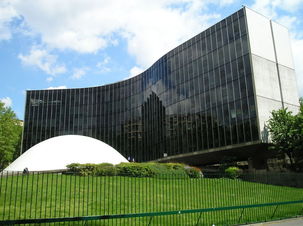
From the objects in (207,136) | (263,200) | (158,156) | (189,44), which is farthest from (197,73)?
(263,200)

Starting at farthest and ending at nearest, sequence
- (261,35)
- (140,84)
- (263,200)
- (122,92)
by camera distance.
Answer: (122,92) → (140,84) → (261,35) → (263,200)

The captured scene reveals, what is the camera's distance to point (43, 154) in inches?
934

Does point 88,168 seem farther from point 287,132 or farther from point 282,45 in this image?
point 282,45

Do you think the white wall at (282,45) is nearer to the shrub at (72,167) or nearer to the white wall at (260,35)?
the white wall at (260,35)

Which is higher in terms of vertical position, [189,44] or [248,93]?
[189,44]

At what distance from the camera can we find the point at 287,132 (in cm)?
3203

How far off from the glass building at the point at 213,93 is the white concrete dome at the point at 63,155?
53.9ft

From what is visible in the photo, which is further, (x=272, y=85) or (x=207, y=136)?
(x=207, y=136)

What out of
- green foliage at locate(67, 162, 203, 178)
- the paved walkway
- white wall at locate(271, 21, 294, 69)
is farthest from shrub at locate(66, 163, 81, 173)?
white wall at locate(271, 21, 294, 69)

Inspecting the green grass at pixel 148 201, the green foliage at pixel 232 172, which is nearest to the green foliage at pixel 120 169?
the green grass at pixel 148 201

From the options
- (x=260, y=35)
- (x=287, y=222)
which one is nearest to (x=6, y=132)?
(x=260, y=35)

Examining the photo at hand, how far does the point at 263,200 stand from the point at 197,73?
97.4 feet

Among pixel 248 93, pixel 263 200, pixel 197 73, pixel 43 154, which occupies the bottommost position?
pixel 263 200

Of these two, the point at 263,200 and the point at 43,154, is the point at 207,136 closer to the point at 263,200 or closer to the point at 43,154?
the point at 43,154
